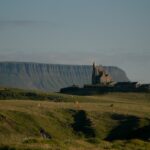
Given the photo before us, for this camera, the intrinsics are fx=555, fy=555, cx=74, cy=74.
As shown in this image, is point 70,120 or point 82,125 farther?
point 70,120

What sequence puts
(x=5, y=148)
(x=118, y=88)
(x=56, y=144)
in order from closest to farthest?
(x=5, y=148), (x=56, y=144), (x=118, y=88)

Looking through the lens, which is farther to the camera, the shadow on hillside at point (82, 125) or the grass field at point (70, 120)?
the shadow on hillside at point (82, 125)

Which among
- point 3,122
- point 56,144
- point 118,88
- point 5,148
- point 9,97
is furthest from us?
point 118,88

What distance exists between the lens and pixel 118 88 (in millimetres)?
183125

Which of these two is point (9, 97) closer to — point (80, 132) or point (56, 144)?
point (80, 132)

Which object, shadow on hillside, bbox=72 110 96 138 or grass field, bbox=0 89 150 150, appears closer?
grass field, bbox=0 89 150 150

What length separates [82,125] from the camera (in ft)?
353

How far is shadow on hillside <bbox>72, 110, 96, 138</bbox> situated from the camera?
10331cm

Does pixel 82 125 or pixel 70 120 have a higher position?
pixel 70 120

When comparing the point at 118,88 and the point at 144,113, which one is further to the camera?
the point at 118,88

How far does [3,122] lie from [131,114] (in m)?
28.5

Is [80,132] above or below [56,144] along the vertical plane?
below

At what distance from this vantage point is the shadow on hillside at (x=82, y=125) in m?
103

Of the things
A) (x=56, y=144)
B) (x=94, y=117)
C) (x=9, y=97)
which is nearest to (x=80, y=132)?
(x=94, y=117)
